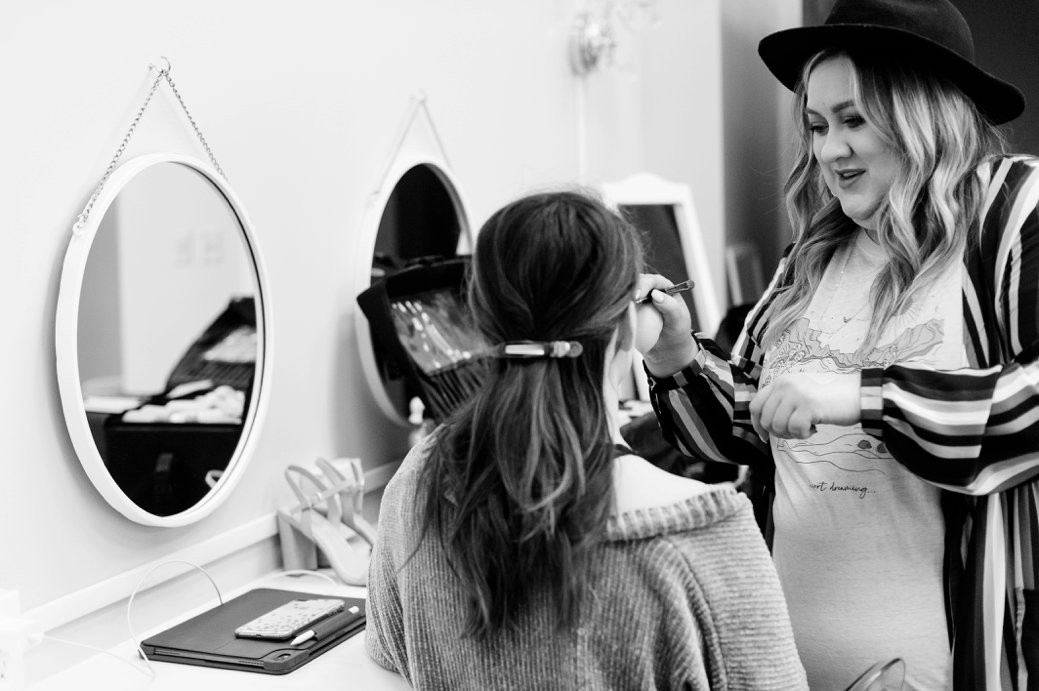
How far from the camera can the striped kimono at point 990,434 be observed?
1198mm

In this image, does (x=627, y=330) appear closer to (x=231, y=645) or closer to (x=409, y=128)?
(x=231, y=645)

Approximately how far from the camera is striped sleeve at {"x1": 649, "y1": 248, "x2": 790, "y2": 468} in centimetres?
154

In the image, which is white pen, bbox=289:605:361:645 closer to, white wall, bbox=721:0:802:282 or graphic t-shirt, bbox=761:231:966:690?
graphic t-shirt, bbox=761:231:966:690

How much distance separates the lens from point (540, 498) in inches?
38.1

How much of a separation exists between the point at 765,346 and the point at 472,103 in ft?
3.97

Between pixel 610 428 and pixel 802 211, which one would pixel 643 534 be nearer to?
pixel 610 428

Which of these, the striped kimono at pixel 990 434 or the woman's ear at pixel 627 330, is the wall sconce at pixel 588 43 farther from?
the woman's ear at pixel 627 330

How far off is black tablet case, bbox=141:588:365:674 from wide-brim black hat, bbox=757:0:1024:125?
1077 mm

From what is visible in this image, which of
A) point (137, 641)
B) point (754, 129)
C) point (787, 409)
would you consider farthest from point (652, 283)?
point (754, 129)

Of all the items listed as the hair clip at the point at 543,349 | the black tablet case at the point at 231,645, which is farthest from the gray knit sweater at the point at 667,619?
the black tablet case at the point at 231,645

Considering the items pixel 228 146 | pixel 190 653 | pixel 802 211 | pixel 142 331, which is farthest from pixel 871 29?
pixel 190 653

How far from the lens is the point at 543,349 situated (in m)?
0.98

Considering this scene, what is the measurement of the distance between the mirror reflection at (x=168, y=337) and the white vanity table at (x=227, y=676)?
0.24 meters

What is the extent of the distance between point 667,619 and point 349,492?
1021mm
